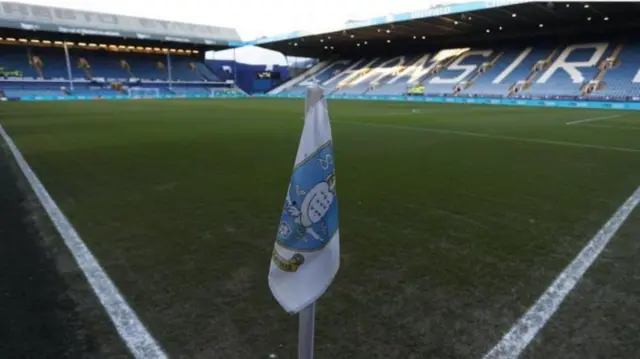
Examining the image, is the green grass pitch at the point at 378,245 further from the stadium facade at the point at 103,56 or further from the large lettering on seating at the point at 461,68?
the stadium facade at the point at 103,56

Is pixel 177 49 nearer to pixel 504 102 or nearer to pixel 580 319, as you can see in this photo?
pixel 504 102

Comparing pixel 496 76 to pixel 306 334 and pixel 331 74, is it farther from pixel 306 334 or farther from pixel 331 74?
pixel 306 334

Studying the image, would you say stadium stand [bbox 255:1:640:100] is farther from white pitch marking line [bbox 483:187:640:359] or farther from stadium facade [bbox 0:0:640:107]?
white pitch marking line [bbox 483:187:640:359]

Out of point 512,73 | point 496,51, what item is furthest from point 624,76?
point 496,51

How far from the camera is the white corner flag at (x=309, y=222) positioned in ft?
4.55

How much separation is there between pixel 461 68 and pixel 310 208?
138ft

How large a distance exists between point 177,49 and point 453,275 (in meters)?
57.9

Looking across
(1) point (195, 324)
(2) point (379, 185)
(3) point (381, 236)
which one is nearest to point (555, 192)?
(2) point (379, 185)

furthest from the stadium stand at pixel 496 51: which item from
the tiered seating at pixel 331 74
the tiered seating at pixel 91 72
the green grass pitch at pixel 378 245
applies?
the green grass pitch at pixel 378 245

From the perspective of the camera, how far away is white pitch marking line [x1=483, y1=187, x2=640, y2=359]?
2159 mm

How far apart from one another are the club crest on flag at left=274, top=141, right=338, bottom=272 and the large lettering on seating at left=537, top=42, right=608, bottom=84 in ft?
118

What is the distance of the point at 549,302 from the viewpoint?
2625 mm

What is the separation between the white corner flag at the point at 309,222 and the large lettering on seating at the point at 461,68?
129ft

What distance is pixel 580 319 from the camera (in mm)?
2420
